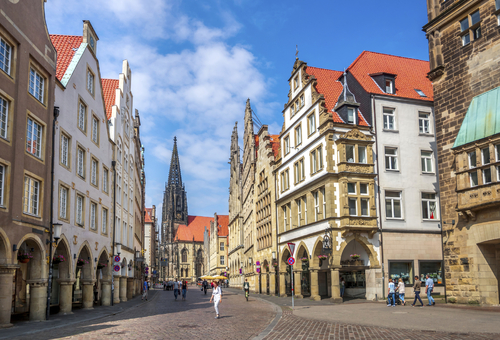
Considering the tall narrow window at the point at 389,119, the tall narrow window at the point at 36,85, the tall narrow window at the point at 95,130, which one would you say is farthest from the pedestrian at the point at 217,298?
the tall narrow window at the point at 389,119

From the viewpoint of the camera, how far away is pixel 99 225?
2930 cm

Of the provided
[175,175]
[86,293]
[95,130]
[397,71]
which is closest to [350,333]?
[86,293]

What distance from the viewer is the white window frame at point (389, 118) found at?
31734 millimetres

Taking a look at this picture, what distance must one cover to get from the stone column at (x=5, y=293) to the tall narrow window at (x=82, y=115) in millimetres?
10821

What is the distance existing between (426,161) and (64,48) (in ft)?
79.5

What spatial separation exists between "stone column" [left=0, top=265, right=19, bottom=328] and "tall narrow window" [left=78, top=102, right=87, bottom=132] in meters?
10.8

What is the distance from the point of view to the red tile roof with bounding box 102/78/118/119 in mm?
38147

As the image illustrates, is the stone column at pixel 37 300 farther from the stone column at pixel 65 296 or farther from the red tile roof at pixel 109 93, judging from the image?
the red tile roof at pixel 109 93

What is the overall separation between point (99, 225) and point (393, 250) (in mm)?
18443

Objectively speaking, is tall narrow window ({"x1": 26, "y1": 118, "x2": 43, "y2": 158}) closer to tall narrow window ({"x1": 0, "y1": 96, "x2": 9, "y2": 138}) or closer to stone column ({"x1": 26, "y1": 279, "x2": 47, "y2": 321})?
tall narrow window ({"x1": 0, "y1": 96, "x2": 9, "y2": 138})

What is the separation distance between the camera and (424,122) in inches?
1289

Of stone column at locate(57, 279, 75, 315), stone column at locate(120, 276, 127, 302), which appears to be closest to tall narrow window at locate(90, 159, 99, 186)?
stone column at locate(57, 279, 75, 315)

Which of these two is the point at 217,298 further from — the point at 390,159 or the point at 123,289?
the point at 123,289

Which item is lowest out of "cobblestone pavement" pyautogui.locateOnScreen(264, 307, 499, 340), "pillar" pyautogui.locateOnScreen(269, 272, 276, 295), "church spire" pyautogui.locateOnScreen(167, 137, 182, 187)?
"pillar" pyautogui.locateOnScreen(269, 272, 276, 295)
